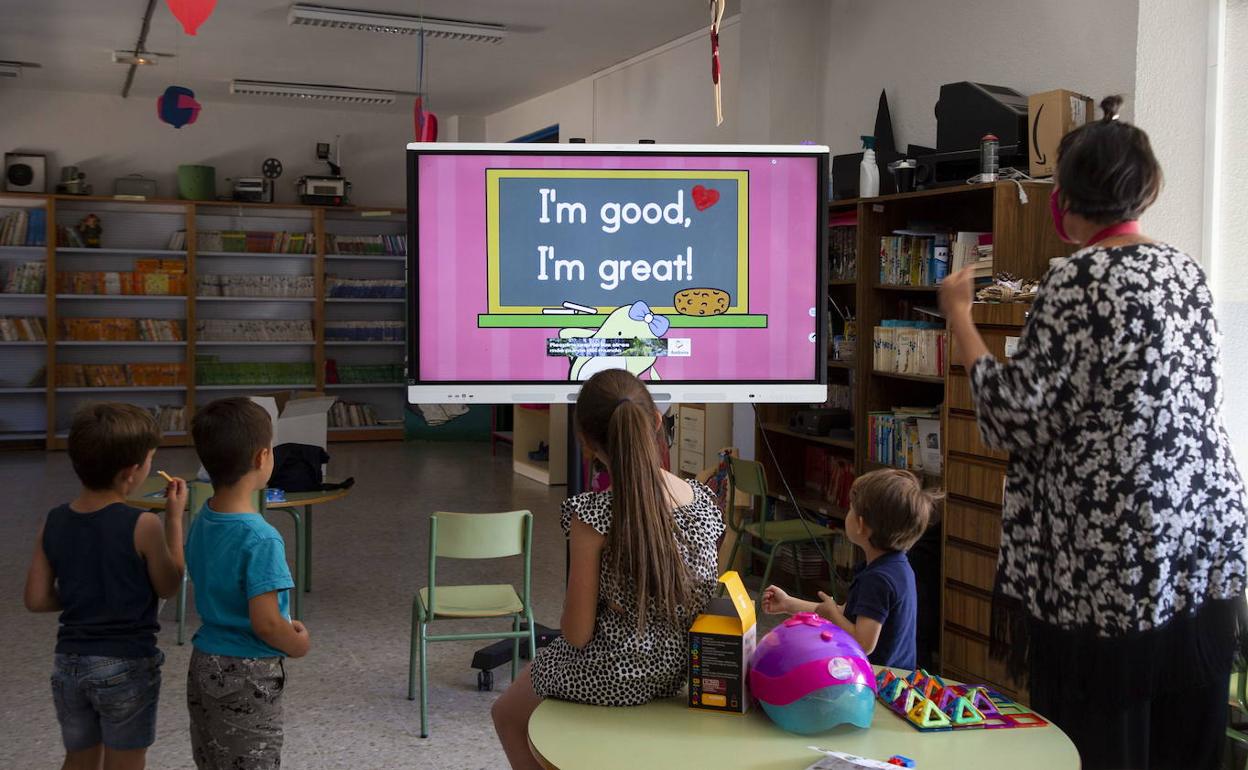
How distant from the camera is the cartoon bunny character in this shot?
3.43 metres

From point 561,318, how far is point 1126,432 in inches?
76.8

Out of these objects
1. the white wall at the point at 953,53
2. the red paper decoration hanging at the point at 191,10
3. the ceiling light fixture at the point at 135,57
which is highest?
the ceiling light fixture at the point at 135,57

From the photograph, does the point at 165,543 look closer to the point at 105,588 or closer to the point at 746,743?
the point at 105,588

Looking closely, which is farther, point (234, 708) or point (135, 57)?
point (135, 57)

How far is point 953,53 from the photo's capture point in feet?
17.0

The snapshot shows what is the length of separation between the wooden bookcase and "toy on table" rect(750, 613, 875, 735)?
7.30 feet

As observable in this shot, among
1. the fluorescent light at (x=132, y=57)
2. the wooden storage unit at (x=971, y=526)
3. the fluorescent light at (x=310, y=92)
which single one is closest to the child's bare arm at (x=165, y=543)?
the wooden storage unit at (x=971, y=526)

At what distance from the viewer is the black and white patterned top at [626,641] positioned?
1964 mm

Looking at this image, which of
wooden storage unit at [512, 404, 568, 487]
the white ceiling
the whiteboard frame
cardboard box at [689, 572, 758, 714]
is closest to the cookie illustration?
the whiteboard frame

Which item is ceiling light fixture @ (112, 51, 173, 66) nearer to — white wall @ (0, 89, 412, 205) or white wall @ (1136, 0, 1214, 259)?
white wall @ (0, 89, 412, 205)

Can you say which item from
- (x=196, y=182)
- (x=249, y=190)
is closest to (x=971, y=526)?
(x=249, y=190)

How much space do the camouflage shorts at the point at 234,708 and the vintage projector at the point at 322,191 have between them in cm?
929

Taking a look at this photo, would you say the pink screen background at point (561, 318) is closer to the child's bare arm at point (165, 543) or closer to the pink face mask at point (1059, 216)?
the child's bare arm at point (165, 543)

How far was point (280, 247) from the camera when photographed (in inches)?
434
